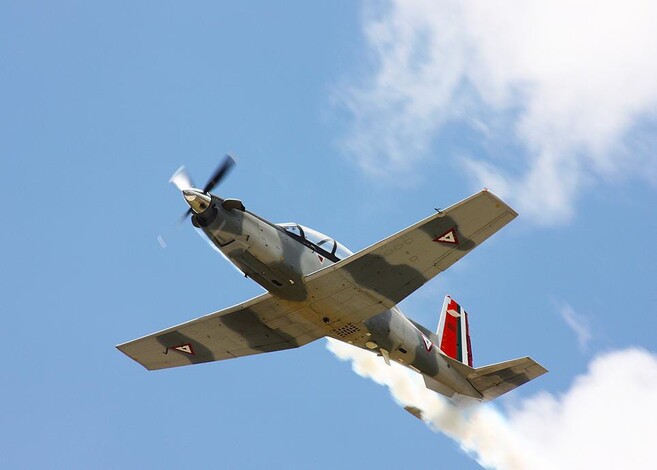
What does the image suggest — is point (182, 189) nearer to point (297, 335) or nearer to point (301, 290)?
point (301, 290)

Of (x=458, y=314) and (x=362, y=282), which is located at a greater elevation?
(x=458, y=314)

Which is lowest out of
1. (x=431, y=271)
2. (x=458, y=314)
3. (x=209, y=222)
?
(x=209, y=222)

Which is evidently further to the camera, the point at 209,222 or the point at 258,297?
the point at 258,297

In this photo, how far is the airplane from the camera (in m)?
25.3

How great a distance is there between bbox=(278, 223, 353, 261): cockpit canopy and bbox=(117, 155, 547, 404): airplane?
0.03 meters

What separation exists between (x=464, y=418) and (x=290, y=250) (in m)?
9.18

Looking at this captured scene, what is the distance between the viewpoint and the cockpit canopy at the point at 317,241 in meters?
26.6

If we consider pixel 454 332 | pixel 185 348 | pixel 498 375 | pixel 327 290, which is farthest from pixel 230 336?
pixel 498 375

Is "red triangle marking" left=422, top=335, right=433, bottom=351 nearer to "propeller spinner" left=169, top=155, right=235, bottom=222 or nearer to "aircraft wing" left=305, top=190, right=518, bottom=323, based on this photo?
"aircraft wing" left=305, top=190, right=518, bottom=323

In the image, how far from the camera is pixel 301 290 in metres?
26.6

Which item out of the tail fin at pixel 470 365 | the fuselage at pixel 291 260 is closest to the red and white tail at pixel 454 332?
the tail fin at pixel 470 365

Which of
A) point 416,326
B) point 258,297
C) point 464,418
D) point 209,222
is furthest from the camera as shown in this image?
point 464,418

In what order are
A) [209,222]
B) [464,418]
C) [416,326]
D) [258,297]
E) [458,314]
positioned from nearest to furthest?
[209,222] → [258,297] → [416,326] → [464,418] → [458,314]

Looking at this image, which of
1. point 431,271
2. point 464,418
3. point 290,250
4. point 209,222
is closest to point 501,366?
point 464,418
